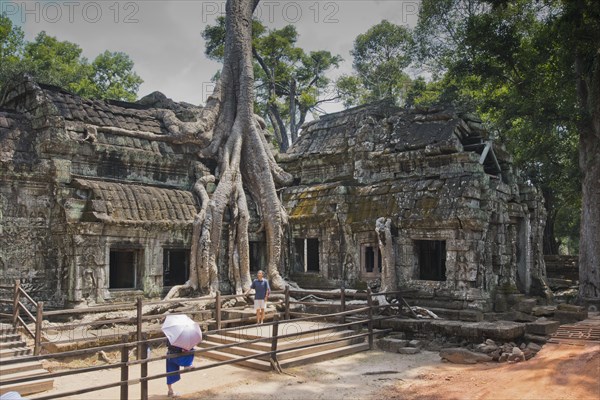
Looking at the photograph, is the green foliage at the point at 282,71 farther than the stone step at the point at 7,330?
Yes

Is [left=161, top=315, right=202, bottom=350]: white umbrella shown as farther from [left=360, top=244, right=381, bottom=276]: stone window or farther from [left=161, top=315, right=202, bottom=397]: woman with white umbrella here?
[left=360, top=244, right=381, bottom=276]: stone window

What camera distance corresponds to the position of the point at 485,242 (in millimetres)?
Result: 12008

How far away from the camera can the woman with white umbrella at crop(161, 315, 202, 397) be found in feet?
22.6

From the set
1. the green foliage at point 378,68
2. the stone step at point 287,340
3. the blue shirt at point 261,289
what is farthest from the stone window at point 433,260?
the green foliage at point 378,68

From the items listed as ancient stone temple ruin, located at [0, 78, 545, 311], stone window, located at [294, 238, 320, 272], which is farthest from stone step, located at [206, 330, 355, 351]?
stone window, located at [294, 238, 320, 272]

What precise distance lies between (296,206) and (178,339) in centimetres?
867

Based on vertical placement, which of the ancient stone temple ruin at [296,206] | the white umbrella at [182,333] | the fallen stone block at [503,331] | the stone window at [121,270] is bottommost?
the fallen stone block at [503,331]

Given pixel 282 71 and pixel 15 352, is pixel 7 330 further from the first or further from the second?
pixel 282 71

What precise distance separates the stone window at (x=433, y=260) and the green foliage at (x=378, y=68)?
677 inches

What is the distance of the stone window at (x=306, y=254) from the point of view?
606 inches

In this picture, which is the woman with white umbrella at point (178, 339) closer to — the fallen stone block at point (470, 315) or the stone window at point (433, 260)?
the fallen stone block at point (470, 315)

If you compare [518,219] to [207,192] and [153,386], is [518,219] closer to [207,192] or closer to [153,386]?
[207,192]

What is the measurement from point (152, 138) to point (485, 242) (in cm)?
865

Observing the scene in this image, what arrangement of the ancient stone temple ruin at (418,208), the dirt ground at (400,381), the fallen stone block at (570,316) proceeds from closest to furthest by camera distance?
the dirt ground at (400,381), the fallen stone block at (570,316), the ancient stone temple ruin at (418,208)
